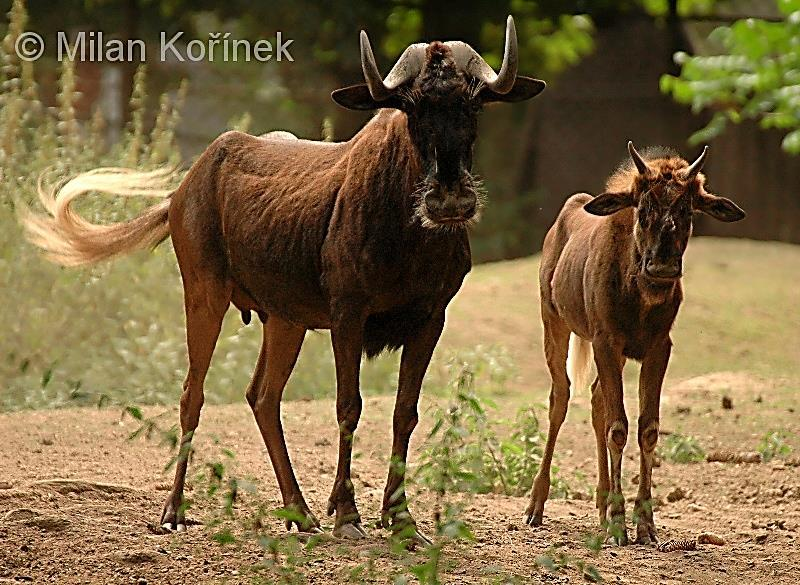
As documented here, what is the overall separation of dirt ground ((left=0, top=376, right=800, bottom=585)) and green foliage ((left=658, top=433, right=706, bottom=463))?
127 millimetres

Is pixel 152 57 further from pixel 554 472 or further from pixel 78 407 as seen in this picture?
pixel 554 472

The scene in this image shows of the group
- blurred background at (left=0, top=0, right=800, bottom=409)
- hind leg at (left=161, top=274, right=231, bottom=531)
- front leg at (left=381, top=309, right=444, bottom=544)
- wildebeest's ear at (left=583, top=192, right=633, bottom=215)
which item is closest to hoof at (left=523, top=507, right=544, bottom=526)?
front leg at (left=381, top=309, right=444, bottom=544)

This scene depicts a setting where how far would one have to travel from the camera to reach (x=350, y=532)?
5.77 m

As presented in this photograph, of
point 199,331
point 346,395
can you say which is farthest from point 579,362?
point 199,331

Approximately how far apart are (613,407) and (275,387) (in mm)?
1553

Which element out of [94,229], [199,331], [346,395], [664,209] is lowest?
[346,395]

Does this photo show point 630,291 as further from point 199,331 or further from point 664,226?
point 199,331

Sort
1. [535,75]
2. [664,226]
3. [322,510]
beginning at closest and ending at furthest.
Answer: [664,226], [322,510], [535,75]

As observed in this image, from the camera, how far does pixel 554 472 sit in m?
7.81

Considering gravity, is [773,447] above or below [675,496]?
above

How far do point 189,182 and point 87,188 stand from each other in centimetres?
78

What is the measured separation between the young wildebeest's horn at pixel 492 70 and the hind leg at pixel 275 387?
150 centimetres

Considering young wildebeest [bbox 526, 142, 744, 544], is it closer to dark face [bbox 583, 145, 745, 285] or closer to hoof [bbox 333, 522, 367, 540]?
dark face [bbox 583, 145, 745, 285]

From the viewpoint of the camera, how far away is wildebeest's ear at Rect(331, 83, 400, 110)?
5.83 meters
